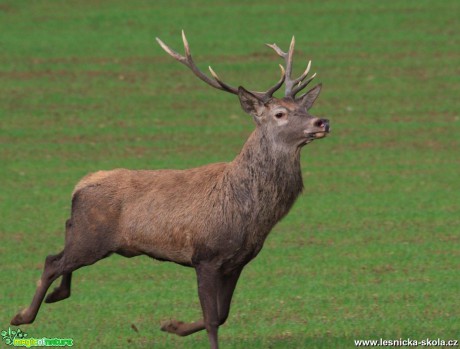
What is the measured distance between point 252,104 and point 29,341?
270 cm

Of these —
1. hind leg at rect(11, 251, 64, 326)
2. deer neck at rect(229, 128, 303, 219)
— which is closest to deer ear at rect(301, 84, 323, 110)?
deer neck at rect(229, 128, 303, 219)

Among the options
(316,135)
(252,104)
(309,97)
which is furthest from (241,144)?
(316,135)

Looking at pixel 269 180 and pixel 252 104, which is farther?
pixel 252 104

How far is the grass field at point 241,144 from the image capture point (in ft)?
38.3

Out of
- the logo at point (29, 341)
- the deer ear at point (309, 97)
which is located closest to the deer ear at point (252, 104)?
the deer ear at point (309, 97)

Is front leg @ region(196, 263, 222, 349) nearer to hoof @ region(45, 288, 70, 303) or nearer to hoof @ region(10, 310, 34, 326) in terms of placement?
hoof @ region(45, 288, 70, 303)

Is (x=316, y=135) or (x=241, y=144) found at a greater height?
(x=316, y=135)

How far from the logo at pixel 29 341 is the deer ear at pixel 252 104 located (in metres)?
2.41

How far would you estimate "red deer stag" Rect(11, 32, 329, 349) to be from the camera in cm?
978

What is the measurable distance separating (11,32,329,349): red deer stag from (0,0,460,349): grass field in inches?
29.7

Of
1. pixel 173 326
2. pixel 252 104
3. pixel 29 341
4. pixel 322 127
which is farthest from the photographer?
pixel 29 341

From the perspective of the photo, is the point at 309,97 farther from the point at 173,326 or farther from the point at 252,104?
the point at 173,326

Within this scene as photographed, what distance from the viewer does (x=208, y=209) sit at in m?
9.95

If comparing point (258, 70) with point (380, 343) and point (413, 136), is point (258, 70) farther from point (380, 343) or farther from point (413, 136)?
point (380, 343)
